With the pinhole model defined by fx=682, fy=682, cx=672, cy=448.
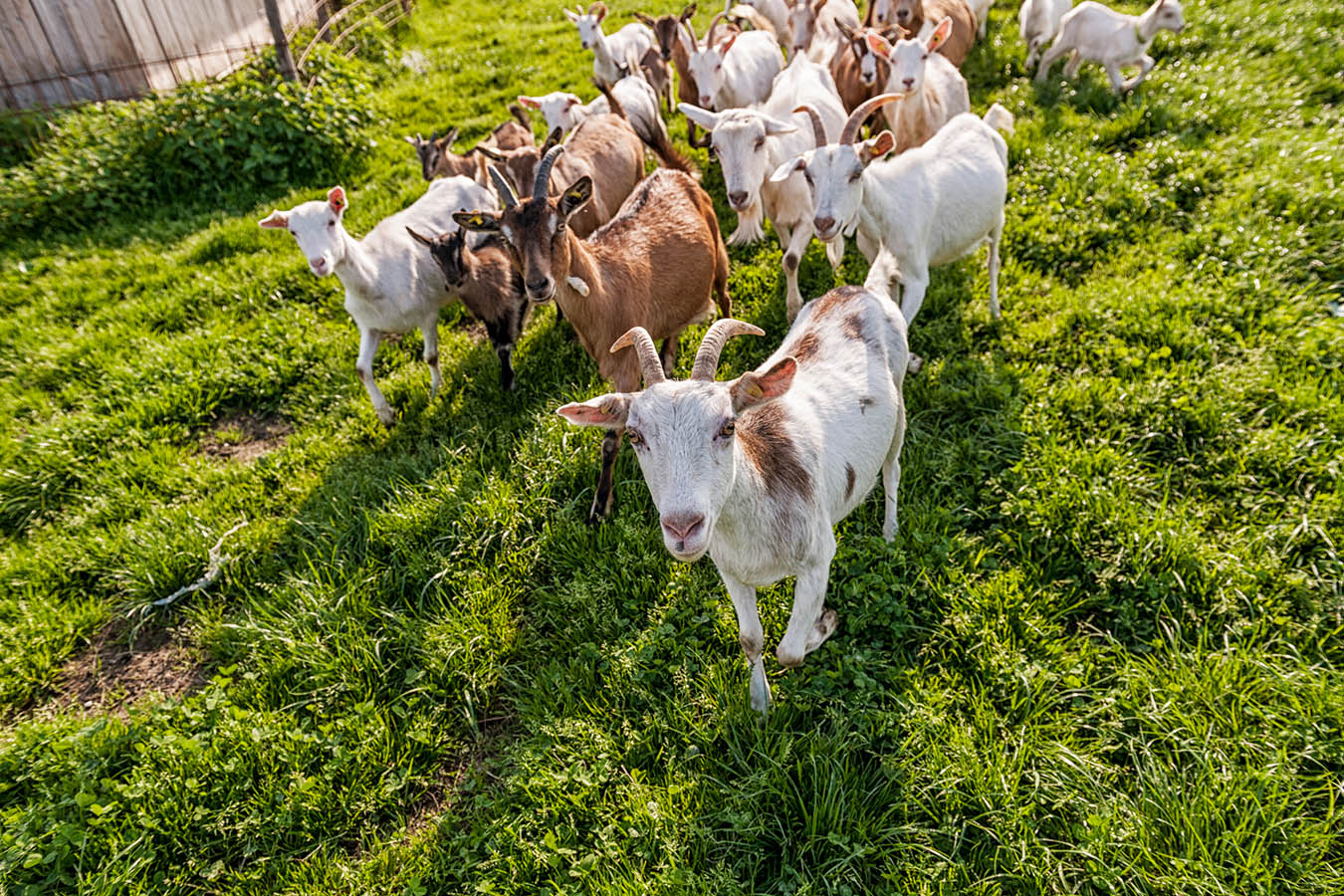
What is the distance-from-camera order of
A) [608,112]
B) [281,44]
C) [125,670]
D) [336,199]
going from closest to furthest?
[125,670] → [336,199] → [608,112] → [281,44]

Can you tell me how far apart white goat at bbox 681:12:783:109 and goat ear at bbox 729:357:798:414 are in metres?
5.66

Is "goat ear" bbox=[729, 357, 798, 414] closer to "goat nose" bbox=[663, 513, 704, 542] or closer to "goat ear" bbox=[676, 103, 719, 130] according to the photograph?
"goat nose" bbox=[663, 513, 704, 542]

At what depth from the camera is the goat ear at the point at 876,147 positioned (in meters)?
4.21

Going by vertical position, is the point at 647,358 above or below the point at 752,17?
below

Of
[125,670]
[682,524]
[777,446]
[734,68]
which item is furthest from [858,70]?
[125,670]

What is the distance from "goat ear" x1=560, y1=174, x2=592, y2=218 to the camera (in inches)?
152

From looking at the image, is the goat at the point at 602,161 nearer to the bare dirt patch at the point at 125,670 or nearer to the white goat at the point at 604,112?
the white goat at the point at 604,112

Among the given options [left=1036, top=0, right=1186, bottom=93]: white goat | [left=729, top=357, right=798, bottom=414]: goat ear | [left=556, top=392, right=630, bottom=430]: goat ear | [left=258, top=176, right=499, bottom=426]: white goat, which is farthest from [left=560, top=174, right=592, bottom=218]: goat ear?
[left=1036, top=0, right=1186, bottom=93]: white goat

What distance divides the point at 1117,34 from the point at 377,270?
7758mm

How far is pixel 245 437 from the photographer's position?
16.1 feet

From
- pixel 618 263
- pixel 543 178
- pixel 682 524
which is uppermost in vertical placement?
pixel 543 178

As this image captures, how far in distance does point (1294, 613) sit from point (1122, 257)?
9.99ft

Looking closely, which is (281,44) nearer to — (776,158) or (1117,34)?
(776,158)

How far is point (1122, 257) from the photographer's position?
16.4ft
